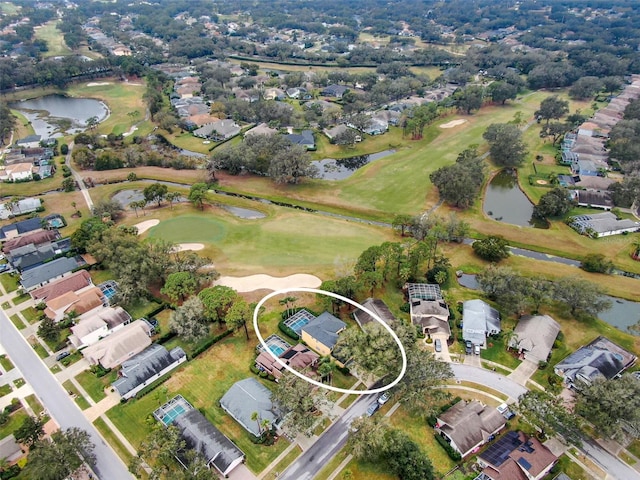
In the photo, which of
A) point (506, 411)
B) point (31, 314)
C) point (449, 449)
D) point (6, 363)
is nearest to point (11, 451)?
point (6, 363)

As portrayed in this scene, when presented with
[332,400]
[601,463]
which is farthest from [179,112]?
[601,463]

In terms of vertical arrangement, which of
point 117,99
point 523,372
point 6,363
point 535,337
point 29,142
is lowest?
point 6,363

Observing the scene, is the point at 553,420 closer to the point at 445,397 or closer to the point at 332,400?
the point at 445,397

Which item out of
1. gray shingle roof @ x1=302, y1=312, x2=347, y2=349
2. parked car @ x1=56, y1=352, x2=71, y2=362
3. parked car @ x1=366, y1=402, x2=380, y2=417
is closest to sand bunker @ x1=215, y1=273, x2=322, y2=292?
gray shingle roof @ x1=302, y1=312, x2=347, y2=349

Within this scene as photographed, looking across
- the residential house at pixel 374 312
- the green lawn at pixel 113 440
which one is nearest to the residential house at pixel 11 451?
the green lawn at pixel 113 440

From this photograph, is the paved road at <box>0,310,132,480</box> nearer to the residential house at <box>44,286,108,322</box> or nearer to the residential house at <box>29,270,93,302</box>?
the residential house at <box>44,286,108,322</box>

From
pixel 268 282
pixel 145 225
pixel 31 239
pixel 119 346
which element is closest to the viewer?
pixel 119 346

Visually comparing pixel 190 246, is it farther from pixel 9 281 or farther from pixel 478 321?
pixel 478 321
